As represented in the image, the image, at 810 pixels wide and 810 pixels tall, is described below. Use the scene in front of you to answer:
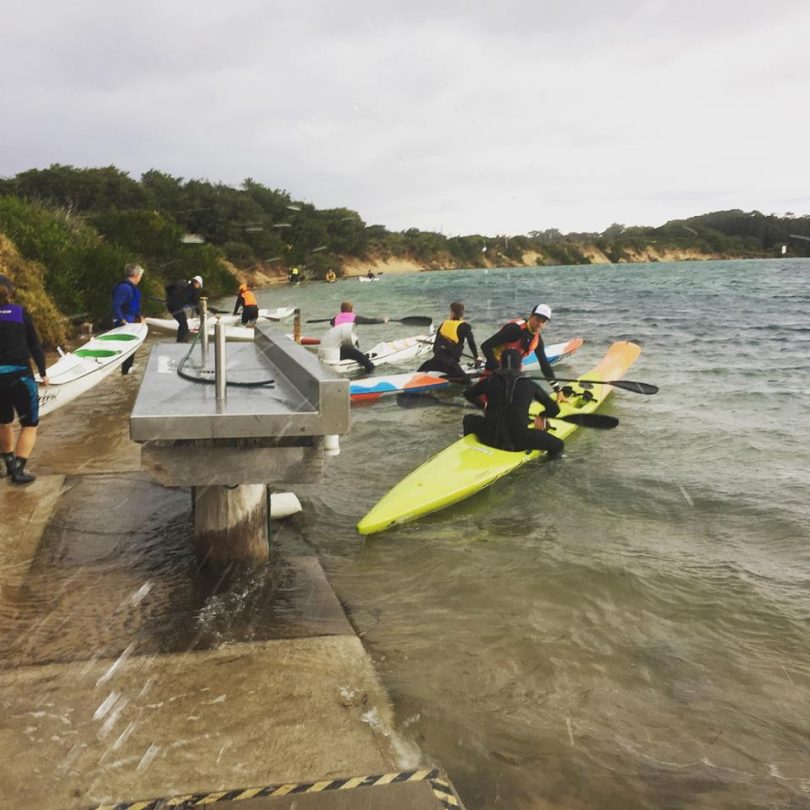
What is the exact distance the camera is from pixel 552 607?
4418 millimetres

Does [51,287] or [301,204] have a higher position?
[301,204]

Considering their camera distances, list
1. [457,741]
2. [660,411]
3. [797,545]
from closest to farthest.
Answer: [457,741]
[797,545]
[660,411]

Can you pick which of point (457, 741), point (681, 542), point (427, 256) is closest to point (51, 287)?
point (681, 542)

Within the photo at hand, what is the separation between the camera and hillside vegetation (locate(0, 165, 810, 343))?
17.1m

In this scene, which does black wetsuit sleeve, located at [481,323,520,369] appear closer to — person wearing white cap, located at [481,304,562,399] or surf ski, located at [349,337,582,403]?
person wearing white cap, located at [481,304,562,399]

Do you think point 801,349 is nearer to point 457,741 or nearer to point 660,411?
point 660,411

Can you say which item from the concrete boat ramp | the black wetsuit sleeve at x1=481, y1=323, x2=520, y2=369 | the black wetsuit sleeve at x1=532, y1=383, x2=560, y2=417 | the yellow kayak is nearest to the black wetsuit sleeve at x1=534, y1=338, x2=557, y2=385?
the black wetsuit sleeve at x1=481, y1=323, x2=520, y2=369

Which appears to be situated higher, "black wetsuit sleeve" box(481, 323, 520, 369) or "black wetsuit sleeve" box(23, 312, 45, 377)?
"black wetsuit sleeve" box(23, 312, 45, 377)

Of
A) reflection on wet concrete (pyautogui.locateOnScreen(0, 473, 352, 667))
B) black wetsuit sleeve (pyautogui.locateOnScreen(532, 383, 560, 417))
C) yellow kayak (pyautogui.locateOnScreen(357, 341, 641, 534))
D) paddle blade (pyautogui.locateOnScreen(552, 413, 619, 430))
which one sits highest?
black wetsuit sleeve (pyautogui.locateOnScreen(532, 383, 560, 417))

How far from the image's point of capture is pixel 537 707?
11.0 feet

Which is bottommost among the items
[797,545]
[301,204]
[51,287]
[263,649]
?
[797,545]

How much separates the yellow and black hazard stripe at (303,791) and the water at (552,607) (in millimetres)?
224

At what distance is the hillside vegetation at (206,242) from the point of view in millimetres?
17109

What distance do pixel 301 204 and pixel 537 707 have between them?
72586mm
